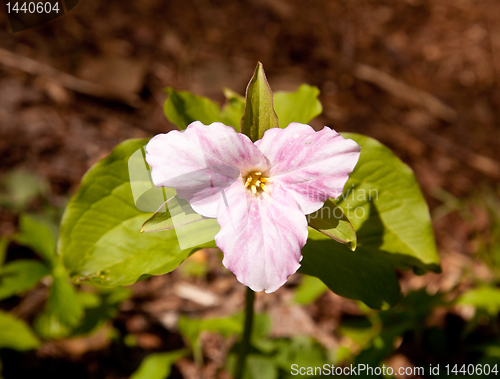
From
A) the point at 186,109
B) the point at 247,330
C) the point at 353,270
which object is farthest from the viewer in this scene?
the point at 247,330

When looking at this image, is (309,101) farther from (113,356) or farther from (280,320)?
(113,356)

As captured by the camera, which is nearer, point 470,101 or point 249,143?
point 249,143

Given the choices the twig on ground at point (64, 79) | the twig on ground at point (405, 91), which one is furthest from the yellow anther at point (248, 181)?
A: the twig on ground at point (405, 91)

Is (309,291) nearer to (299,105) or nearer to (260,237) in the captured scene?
(299,105)

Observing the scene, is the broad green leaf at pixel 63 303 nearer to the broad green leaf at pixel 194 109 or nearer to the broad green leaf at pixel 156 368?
the broad green leaf at pixel 156 368

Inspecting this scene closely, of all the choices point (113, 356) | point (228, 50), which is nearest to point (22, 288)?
point (113, 356)

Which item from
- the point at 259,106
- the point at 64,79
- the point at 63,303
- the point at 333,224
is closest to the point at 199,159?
the point at 259,106
